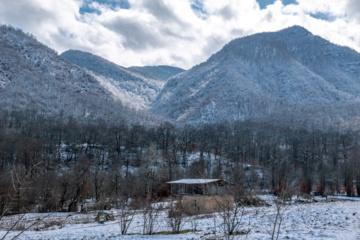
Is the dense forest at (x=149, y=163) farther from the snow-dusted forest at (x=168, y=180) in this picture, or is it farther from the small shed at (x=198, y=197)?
the small shed at (x=198, y=197)

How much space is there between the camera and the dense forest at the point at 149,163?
48.5m

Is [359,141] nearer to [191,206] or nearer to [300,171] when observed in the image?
[300,171]

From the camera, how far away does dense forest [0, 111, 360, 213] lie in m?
48.5

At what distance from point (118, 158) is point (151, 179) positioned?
101 ft

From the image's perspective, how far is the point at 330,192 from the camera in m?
69.6

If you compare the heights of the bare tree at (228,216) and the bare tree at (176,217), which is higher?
the bare tree at (228,216)

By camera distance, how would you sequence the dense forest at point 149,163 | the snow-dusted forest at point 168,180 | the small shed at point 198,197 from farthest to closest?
the dense forest at point 149,163, the small shed at point 198,197, the snow-dusted forest at point 168,180

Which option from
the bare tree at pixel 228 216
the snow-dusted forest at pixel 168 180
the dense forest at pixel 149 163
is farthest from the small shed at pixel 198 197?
the bare tree at pixel 228 216

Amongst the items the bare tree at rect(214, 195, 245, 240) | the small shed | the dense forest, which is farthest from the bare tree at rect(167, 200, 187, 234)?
the dense forest

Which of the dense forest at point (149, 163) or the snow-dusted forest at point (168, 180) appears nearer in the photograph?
A: the snow-dusted forest at point (168, 180)

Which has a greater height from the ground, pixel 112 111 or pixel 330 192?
pixel 112 111

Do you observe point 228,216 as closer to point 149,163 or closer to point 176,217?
point 176,217

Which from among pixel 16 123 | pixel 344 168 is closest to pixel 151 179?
pixel 344 168

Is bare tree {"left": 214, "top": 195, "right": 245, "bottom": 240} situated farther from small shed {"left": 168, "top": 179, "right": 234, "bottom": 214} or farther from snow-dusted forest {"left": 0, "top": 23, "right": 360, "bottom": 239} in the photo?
small shed {"left": 168, "top": 179, "right": 234, "bottom": 214}
